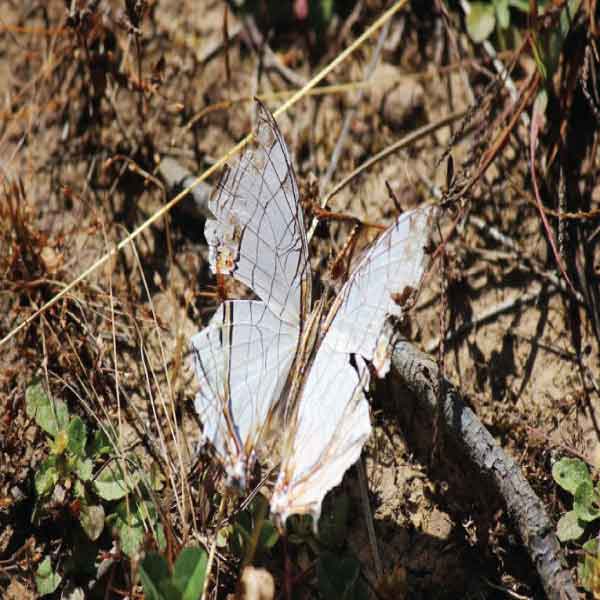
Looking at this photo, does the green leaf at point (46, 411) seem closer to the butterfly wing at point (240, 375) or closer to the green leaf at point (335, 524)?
the butterfly wing at point (240, 375)

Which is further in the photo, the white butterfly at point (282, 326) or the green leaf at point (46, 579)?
the green leaf at point (46, 579)

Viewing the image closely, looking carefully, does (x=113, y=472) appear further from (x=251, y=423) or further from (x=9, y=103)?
(x=9, y=103)

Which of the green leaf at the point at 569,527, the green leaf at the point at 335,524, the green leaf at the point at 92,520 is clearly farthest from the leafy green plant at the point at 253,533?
the green leaf at the point at 569,527

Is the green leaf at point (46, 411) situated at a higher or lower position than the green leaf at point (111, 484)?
higher

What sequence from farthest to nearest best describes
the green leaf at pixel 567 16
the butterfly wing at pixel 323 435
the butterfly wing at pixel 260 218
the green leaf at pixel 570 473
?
the green leaf at pixel 567 16, the green leaf at pixel 570 473, the butterfly wing at pixel 260 218, the butterfly wing at pixel 323 435

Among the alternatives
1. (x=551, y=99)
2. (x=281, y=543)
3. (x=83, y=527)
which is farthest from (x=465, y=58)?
(x=83, y=527)

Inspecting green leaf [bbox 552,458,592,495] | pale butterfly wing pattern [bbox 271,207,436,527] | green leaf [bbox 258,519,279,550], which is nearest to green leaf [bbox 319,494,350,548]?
green leaf [bbox 258,519,279,550]

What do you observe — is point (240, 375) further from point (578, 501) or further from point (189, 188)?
point (578, 501)

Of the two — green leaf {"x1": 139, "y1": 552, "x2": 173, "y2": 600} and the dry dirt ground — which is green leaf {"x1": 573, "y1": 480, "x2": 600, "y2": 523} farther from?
green leaf {"x1": 139, "y1": 552, "x2": 173, "y2": 600}
